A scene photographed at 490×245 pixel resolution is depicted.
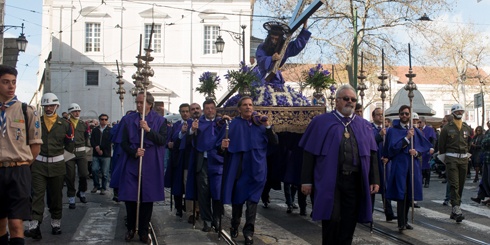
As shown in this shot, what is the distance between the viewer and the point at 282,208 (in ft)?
41.0

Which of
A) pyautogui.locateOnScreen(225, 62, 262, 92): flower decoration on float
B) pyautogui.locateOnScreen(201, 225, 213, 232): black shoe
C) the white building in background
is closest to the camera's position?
pyautogui.locateOnScreen(201, 225, 213, 232): black shoe

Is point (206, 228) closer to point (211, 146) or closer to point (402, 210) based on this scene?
point (211, 146)

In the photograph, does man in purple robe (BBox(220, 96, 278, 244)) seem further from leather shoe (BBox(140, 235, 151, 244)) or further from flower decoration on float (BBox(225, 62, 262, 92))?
leather shoe (BBox(140, 235, 151, 244))

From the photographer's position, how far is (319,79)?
1091cm

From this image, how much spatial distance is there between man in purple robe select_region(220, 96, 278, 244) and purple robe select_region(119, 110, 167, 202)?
95cm

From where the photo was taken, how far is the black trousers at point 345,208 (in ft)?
21.5

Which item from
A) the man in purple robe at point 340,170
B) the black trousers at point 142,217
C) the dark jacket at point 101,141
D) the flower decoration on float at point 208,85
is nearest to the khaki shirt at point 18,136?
the black trousers at point 142,217

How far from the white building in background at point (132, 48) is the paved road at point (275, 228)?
112 feet

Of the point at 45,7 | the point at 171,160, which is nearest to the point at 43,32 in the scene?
the point at 45,7

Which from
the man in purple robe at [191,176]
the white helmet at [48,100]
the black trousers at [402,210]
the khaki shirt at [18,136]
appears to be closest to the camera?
the khaki shirt at [18,136]

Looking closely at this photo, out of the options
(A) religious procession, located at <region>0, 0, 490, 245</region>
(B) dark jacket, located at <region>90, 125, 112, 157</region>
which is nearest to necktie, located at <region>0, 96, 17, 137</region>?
(A) religious procession, located at <region>0, 0, 490, 245</region>

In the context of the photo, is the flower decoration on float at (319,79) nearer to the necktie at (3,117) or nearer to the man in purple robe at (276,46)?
the man in purple robe at (276,46)

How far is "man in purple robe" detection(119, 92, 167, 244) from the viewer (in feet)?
28.3

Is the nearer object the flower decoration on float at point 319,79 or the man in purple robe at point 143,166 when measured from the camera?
the man in purple robe at point 143,166
